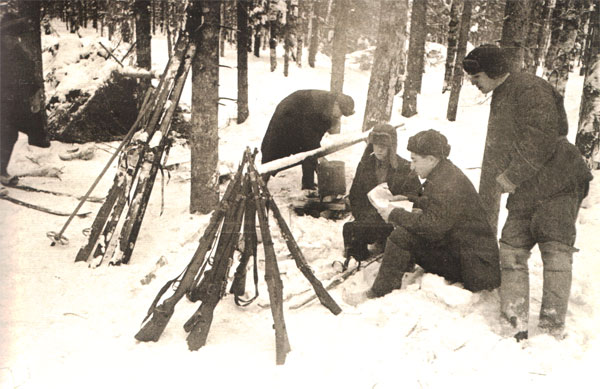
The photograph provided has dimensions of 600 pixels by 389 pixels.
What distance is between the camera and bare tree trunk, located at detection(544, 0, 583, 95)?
7871mm

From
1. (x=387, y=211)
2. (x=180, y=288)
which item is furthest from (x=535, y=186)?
(x=180, y=288)

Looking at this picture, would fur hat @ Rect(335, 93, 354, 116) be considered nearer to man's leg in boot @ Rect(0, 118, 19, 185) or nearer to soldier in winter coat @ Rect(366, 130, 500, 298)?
soldier in winter coat @ Rect(366, 130, 500, 298)

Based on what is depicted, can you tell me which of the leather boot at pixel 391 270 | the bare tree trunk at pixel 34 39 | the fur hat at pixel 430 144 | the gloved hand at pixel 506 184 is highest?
the bare tree trunk at pixel 34 39

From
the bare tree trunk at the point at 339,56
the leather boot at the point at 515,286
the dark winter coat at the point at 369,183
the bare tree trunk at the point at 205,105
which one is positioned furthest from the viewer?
the bare tree trunk at the point at 339,56

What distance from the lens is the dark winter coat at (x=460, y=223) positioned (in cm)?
374

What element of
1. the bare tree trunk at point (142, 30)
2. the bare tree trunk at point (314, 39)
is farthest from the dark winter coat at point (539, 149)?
the bare tree trunk at point (314, 39)

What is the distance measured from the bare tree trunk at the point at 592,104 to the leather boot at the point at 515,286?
148 inches

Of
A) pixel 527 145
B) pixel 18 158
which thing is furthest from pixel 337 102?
pixel 18 158

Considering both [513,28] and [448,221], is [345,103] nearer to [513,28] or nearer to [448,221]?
[513,28]

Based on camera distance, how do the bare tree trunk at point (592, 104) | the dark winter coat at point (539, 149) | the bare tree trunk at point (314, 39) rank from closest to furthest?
the dark winter coat at point (539, 149)
the bare tree trunk at point (592, 104)
the bare tree trunk at point (314, 39)

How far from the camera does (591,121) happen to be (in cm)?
636

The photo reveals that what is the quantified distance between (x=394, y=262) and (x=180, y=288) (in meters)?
1.72

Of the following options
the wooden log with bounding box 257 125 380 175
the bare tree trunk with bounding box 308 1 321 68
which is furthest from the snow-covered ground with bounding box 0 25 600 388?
the bare tree trunk with bounding box 308 1 321 68

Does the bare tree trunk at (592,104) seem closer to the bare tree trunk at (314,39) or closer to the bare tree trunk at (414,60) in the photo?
the bare tree trunk at (414,60)
